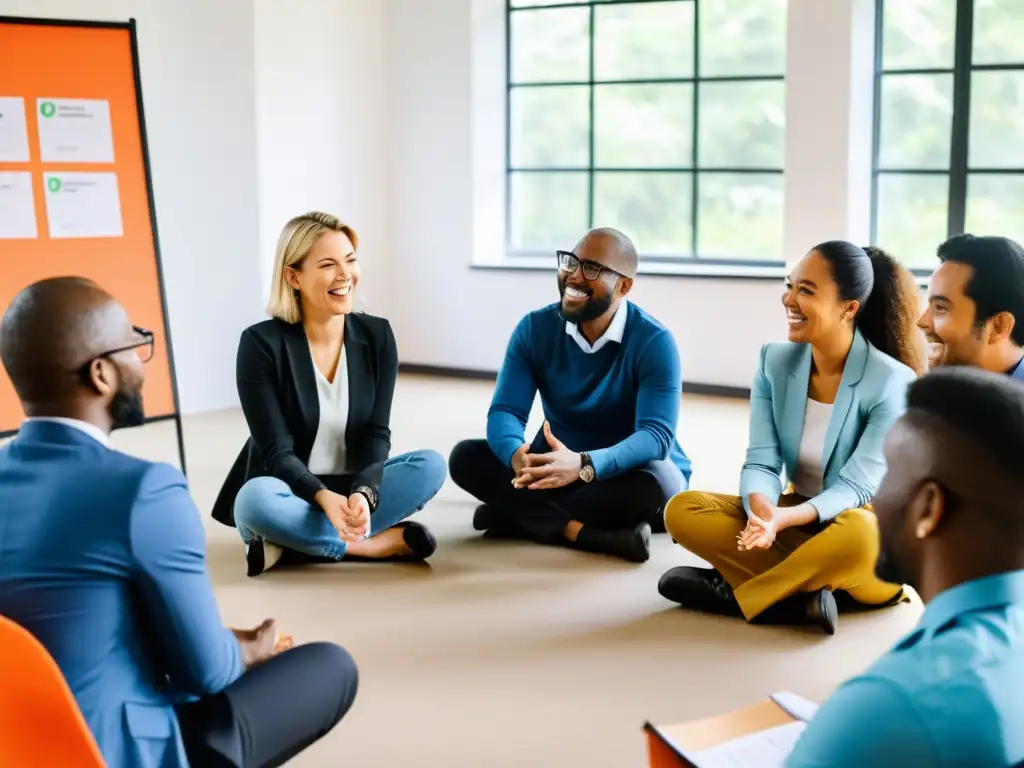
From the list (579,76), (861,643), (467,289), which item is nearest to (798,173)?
(579,76)

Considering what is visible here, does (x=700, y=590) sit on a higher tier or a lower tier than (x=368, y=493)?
lower

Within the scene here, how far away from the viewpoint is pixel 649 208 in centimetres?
774

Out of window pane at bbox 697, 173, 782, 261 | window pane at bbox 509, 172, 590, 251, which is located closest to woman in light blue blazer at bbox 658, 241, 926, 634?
window pane at bbox 697, 173, 782, 261

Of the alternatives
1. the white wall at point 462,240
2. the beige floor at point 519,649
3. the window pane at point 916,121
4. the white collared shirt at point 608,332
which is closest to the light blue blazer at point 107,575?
the beige floor at point 519,649

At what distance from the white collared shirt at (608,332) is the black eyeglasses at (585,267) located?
125 mm

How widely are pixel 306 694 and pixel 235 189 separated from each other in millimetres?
5212

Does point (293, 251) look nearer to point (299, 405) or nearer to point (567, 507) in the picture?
point (299, 405)

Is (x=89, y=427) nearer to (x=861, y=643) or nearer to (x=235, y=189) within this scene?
(x=861, y=643)

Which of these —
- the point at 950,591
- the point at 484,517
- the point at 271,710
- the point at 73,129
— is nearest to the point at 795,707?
the point at 950,591

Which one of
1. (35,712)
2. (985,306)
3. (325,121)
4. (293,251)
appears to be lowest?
(35,712)

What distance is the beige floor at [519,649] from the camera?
Answer: 2727 millimetres

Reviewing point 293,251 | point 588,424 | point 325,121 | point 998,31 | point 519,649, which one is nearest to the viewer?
point 519,649

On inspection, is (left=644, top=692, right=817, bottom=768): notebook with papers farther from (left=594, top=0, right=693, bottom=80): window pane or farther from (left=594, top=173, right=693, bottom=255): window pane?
(left=594, top=0, right=693, bottom=80): window pane

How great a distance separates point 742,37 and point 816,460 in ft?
14.2
